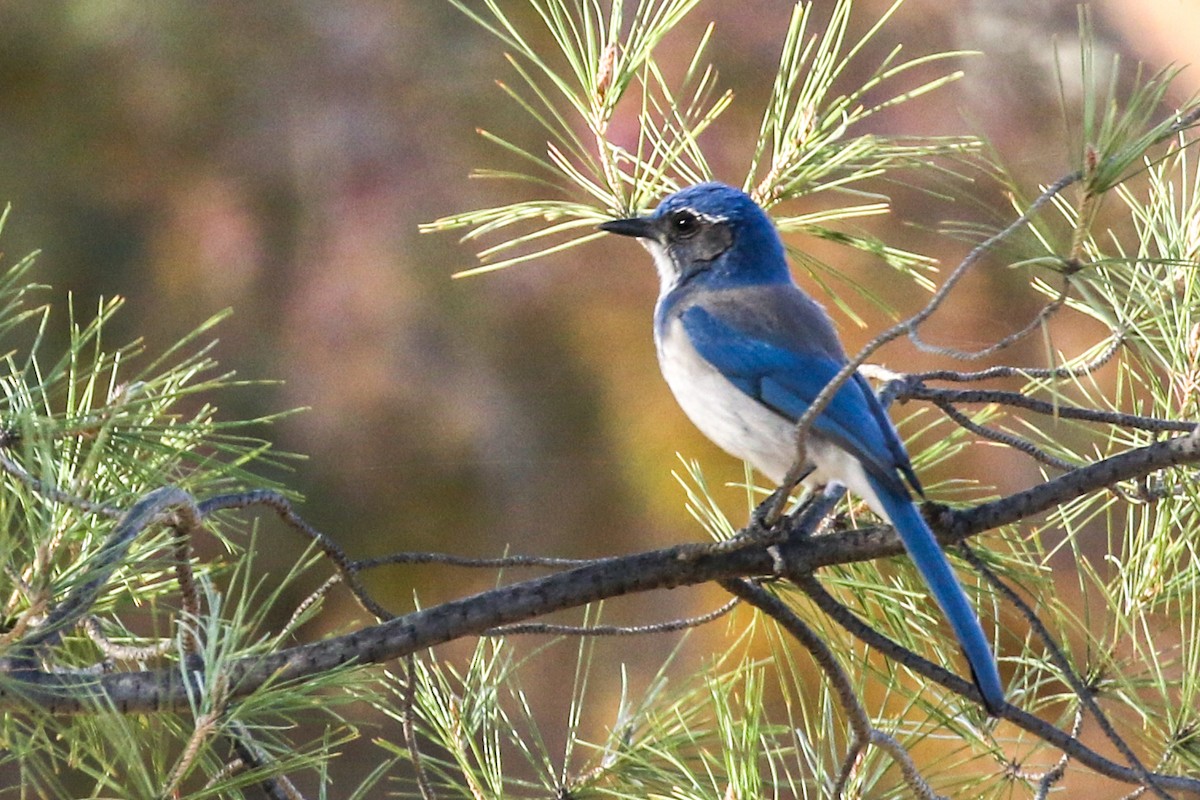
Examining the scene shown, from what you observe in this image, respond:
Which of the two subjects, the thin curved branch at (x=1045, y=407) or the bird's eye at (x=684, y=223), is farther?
the bird's eye at (x=684, y=223)

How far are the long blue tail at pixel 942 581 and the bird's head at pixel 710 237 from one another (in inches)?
27.5

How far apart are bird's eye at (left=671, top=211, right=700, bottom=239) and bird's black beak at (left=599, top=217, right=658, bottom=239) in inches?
2.6

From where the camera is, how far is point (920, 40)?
16.4 feet

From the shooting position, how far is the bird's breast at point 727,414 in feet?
8.09

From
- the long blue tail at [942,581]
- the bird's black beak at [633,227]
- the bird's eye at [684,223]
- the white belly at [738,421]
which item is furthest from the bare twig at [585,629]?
the bird's eye at [684,223]

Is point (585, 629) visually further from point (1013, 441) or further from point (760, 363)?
point (760, 363)

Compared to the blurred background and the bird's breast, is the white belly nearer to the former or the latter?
the bird's breast

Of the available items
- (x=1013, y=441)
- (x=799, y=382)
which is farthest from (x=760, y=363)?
(x=1013, y=441)

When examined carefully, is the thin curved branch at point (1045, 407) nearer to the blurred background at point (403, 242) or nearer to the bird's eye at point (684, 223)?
the bird's eye at point (684, 223)

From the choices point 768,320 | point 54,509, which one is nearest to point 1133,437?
point 768,320

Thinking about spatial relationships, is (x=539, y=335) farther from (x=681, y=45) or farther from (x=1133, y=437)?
(x=1133, y=437)

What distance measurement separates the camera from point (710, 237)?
2.80 m

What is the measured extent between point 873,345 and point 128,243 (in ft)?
13.7

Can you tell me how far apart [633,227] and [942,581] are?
2.98ft
